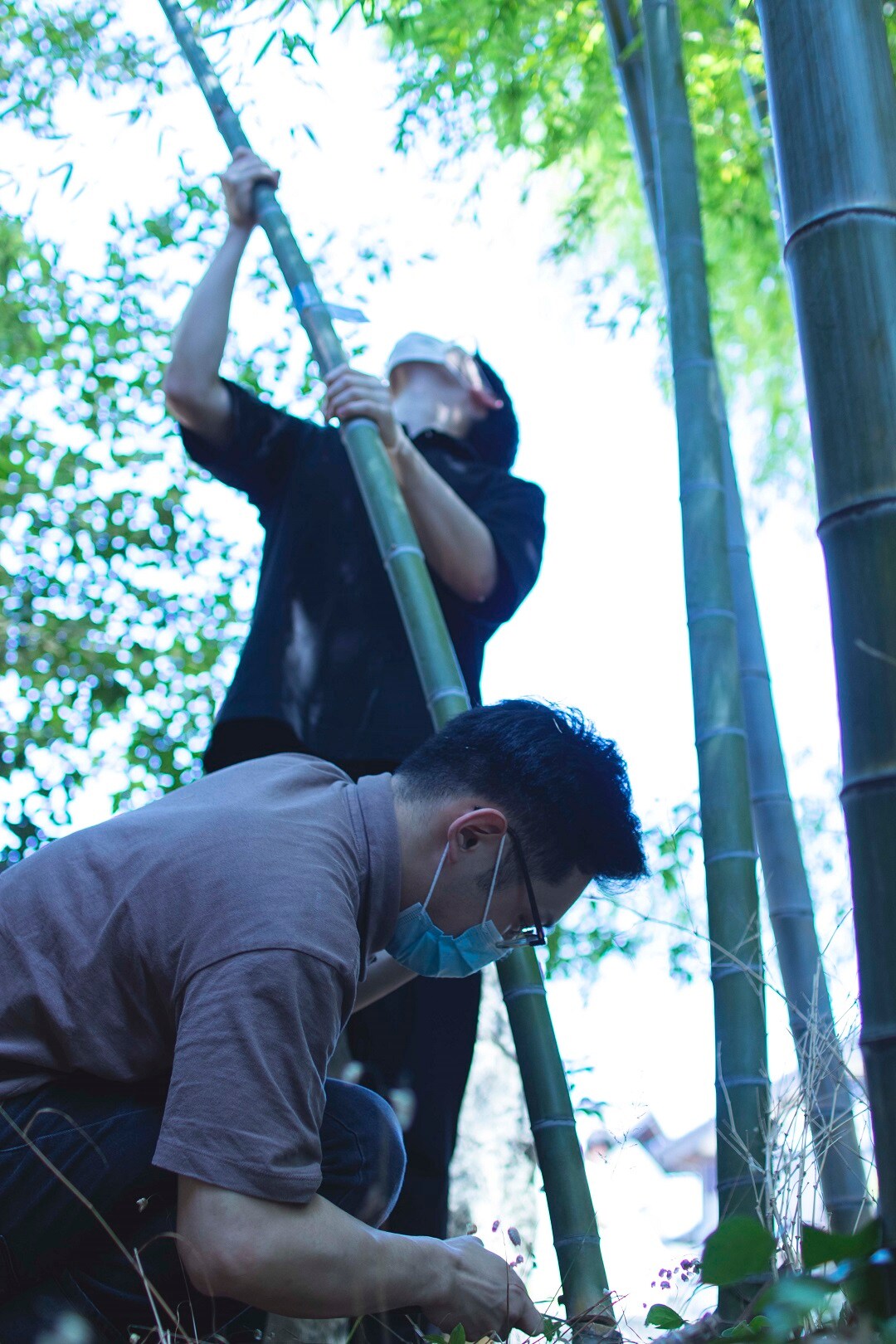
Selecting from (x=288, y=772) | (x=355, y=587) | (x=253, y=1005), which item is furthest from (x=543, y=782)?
(x=355, y=587)

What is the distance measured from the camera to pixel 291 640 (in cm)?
226

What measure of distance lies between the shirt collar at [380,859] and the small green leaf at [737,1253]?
0.69m

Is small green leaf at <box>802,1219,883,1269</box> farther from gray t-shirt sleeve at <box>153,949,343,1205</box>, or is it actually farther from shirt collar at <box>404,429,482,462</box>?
shirt collar at <box>404,429,482,462</box>

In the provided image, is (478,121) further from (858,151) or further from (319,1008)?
(319,1008)

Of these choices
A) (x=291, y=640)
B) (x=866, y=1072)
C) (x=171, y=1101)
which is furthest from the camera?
(x=291, y=640)

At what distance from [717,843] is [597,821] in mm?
480

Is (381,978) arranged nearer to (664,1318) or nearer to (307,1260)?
(307,1260)

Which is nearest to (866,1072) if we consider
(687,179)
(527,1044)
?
(527,1044)

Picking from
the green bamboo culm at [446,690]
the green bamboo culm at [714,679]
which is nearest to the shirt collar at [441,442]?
the green bamboo culm at [446,690]

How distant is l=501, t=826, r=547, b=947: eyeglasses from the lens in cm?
158

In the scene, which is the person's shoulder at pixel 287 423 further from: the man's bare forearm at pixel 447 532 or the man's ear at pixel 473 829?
the man's ear at pixel 473 829

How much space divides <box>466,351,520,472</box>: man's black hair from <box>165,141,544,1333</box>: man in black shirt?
121 mm

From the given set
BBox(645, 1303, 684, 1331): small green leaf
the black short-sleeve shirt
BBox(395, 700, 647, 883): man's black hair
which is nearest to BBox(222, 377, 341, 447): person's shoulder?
the black short-sleeve shirt

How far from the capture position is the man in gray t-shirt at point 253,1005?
4.09ft
